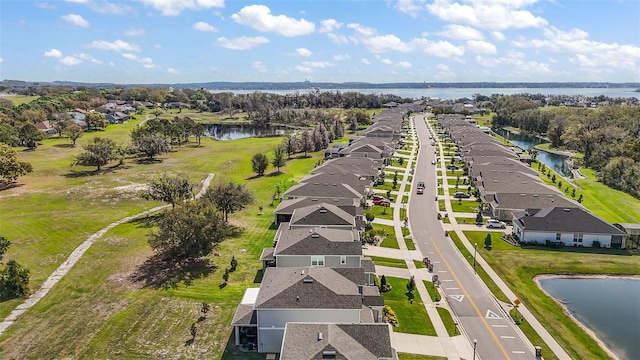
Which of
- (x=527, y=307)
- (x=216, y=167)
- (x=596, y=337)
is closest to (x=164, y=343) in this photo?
(x=527, y=307)

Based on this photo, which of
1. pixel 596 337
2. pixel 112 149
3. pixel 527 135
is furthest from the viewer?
pixel 527 135

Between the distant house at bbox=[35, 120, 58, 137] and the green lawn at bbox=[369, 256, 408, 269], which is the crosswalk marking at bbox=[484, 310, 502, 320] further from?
the distant house at bbox=[35, 120, 58, 137]

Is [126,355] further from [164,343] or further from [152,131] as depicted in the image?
[152,131]

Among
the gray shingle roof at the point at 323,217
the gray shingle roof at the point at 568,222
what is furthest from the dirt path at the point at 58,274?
the gray shingle roof at the point at 568,222

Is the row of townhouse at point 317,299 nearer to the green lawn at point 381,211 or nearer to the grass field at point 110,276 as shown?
the grass field at point 110,276

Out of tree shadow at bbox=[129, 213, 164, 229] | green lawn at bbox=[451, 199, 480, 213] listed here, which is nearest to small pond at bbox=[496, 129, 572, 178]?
green lawn at bbox=[451, 199, 480, 213]

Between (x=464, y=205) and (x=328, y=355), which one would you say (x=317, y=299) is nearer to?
(x=328, y=355)

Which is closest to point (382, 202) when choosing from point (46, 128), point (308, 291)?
point (308, 291)
